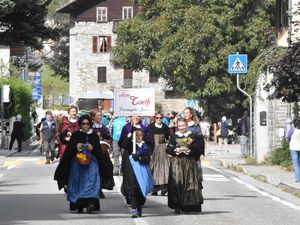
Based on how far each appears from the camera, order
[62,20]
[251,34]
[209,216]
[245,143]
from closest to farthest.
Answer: [209,216] < [245,143] < [251,34] < [62,20]

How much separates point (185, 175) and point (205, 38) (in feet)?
141

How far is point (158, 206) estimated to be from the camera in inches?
744

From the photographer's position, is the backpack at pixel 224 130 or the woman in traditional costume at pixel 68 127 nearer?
the woman in traditional costume at pixel 68 127

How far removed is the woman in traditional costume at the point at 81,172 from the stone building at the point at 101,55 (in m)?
77.4

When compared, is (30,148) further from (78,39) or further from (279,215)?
(78,39)

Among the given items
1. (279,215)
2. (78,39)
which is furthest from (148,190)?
(78,39)

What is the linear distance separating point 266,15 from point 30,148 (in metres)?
16.8

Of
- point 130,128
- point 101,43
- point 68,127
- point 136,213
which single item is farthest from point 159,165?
point 101,43

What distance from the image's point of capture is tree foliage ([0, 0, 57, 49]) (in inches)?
1400

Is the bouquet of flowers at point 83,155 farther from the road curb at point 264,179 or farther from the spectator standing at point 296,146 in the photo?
the spectator standing at point 296,146

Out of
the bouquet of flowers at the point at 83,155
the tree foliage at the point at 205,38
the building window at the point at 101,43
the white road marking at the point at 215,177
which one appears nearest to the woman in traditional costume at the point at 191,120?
the bouquet of flowers at the point at 83,155

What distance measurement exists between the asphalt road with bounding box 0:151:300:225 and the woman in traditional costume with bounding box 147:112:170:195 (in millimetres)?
349

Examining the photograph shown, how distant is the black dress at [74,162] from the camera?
17266 millimetres

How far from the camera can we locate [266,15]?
60.0 metres
